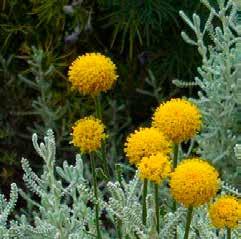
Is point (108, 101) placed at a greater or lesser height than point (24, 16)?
lesser

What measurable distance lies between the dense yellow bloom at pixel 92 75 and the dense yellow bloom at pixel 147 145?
11 cm

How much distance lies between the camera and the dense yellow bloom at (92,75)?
3.82ft

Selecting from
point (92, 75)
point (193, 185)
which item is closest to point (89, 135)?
point (92, 75)

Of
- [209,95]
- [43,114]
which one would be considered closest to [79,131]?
[209,95]

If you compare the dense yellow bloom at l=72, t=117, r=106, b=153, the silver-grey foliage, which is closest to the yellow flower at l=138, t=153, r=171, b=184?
the dense yellow bloom at l=72, t=117, r=106, b=153

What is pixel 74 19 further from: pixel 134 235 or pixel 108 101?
pixel 134 235

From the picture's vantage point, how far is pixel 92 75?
1.17m

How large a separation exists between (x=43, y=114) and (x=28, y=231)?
0.74 m

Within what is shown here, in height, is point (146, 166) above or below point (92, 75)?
below

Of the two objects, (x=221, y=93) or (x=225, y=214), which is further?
(x=221, y=93)

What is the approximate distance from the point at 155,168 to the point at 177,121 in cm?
9

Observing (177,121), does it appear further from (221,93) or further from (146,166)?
(221,93)

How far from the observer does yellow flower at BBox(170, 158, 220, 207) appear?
1022mm

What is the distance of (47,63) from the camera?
2178 millimetres
